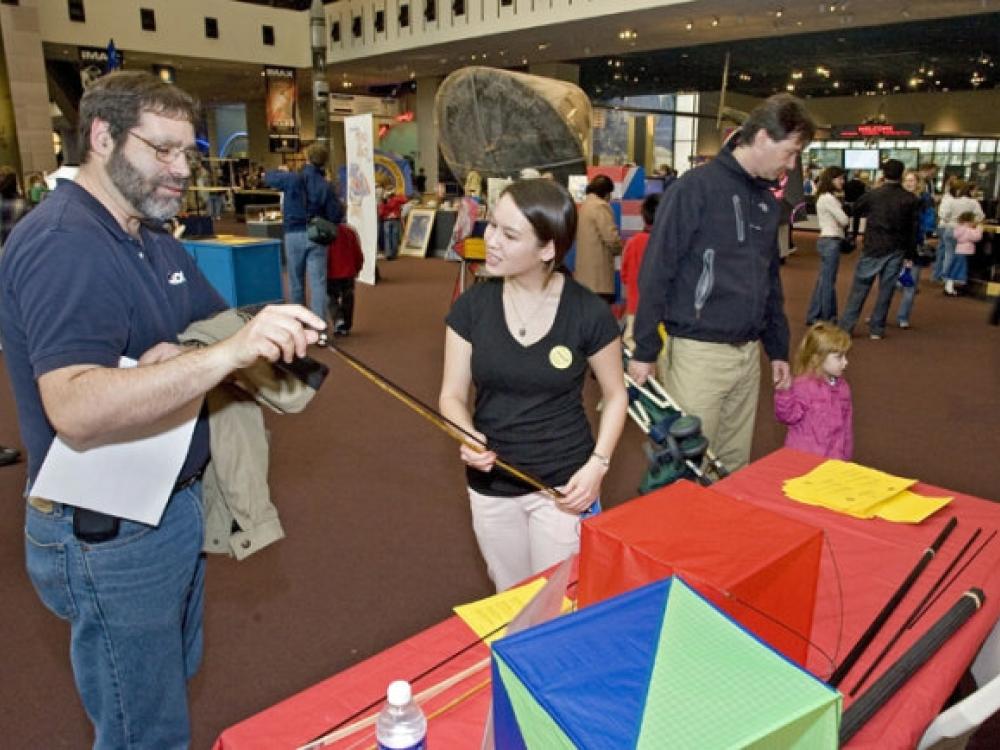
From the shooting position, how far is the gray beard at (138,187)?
1.31m

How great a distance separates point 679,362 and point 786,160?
78 cm

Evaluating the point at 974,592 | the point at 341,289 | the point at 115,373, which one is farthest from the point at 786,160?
the point at 341,289

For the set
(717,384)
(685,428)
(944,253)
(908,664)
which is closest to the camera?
(908,664)

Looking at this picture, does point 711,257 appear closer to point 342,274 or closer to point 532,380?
point 532,380

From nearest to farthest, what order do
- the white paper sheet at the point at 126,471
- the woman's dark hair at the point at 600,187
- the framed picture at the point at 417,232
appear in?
the white paper sheet at the point at 126,471, the woman's dark hair at the point at 600,187, the framed picture at the point at 417,232

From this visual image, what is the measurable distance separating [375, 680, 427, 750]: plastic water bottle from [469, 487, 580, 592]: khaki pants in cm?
101

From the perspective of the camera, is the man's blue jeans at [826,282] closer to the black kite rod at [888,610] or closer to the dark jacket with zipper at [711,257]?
the dark jacket with zipper at [711,257]

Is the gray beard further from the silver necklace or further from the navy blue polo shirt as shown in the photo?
the silver necklace

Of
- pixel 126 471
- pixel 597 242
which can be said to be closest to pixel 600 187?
pixel 597 242

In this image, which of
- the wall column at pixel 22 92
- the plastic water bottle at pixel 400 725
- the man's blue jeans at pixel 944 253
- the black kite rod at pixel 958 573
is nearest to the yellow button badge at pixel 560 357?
the black kite rod at pixel 958 573

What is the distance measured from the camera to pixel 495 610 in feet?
4.90

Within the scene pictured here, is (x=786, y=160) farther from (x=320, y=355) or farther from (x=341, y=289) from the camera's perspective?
(x=341, y=289)

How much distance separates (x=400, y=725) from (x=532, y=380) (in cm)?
109

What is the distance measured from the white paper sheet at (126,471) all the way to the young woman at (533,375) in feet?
2.47
